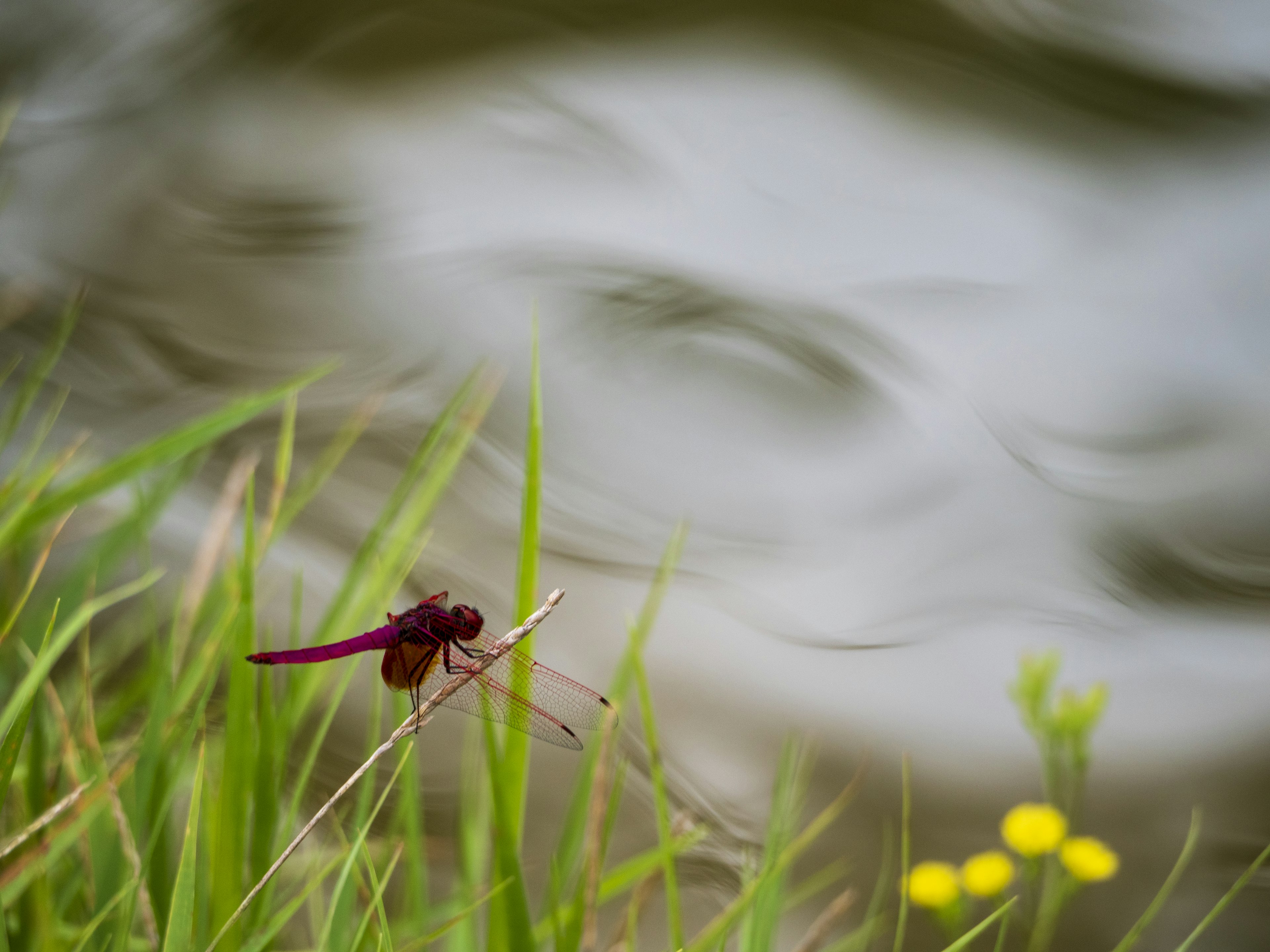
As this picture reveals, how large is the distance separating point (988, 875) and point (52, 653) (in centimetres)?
111

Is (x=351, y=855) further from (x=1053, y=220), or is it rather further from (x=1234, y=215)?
(x=1234, y=215)

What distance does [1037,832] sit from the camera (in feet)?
3.18

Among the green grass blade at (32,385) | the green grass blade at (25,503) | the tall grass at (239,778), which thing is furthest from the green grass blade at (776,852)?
the green grass blade at (32,385)

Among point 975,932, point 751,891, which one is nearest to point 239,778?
point 751,891

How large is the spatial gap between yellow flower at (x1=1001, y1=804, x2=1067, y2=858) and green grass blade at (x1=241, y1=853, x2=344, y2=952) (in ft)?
2.72

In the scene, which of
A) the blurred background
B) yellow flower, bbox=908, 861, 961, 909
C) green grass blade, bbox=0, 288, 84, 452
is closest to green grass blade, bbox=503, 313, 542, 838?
green grass blade, bbox=0, 288, 84, 452

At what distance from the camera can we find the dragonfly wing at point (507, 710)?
1.54ft

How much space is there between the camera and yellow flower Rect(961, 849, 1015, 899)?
1029mm

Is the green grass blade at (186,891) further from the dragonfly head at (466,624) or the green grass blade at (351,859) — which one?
the dragonfly head at (466,624)

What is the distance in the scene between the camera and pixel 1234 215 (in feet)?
8.82

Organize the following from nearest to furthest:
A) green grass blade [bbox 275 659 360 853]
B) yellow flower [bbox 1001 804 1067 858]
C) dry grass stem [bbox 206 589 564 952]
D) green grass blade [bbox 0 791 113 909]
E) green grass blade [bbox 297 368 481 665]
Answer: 1. dry grass stem [bbox 206 589 564 952]
2. green grass blade [bbox 0 791 113 909]
3. green grass blade [bbox 275 659 360 853]
4. green grass blade [bbox 297 368 481 665]
5. yellow flower [bbox 1001 804 1067 858]

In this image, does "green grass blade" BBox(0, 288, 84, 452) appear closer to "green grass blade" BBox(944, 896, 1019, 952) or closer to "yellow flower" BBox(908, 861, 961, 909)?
"green grass blade" BBox(944, 896, 1019, 952)

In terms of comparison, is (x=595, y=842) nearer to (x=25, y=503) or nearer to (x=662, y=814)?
(x=662, y=814)

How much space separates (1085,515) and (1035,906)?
1743mm
